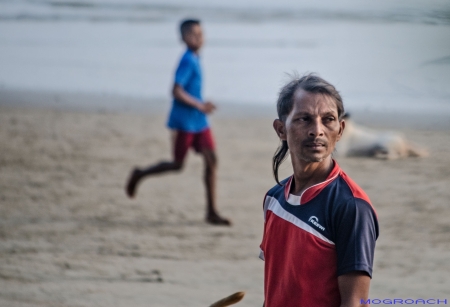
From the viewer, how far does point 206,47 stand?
718 inches

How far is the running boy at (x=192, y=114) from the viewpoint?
6363mm

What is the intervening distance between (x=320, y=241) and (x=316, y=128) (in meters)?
0.35

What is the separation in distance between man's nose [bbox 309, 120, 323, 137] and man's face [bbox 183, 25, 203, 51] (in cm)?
439

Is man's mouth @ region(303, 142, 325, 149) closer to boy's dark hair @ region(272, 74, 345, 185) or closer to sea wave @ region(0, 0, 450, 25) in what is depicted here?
boy's dark hair @ region(272, 74, 345, 185)

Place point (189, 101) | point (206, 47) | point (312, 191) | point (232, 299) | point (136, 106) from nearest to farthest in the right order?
1. point (312, 191)
2. point (232, 299)
3. point (189, 101)
4. point (136, 106)
5. point (206, 47)

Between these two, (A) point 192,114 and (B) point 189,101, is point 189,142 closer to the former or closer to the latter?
(A) point 192,114

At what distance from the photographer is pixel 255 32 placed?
21.4 meters

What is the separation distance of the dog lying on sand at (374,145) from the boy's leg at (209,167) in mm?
2734

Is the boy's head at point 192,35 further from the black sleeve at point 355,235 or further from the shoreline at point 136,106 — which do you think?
the shoreline at point 136,106

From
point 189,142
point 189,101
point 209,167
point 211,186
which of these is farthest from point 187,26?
point 211,186

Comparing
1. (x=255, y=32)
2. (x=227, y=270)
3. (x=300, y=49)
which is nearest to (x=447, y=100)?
(x=227, y=270)

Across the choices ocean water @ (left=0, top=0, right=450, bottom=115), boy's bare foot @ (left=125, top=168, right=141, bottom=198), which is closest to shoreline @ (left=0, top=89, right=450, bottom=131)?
ocean water @ (left=0, top=0, right=450, bottom=115)

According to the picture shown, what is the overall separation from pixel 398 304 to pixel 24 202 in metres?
4.15

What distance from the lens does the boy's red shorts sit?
6.42 meters
